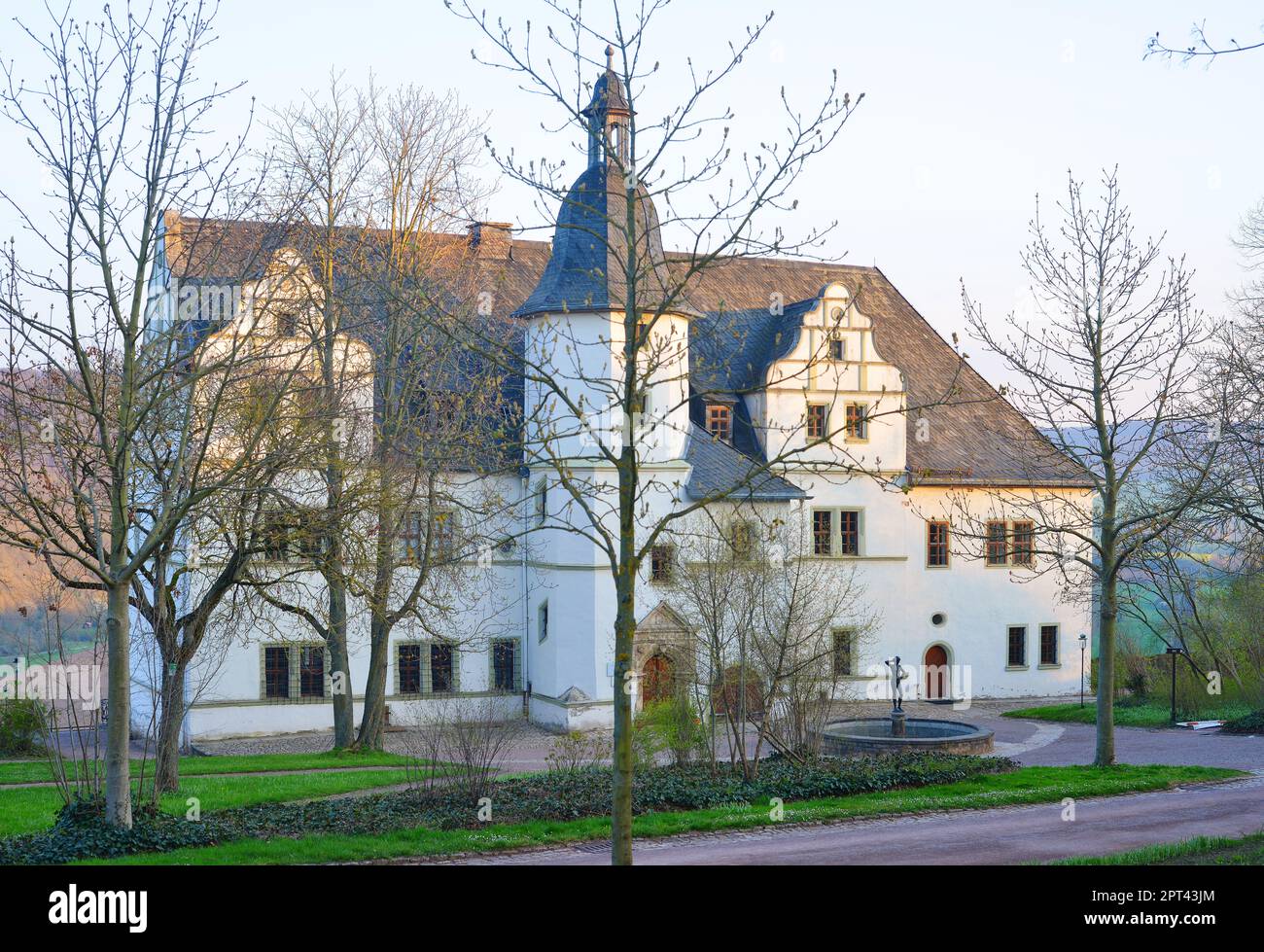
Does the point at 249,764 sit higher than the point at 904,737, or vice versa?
the point at 904,737

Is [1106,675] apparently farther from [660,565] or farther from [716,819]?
[660,565]

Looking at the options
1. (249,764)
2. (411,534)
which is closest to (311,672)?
(411,534)

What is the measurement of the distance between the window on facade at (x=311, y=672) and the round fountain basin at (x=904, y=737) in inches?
520

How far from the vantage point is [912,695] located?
36594 millimetres

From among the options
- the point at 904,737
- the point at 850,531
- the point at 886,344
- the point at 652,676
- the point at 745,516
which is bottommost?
the point at 904,737

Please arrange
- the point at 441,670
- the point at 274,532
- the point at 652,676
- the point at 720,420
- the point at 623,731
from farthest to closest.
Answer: the point at 720,420 → the point at 441,670 → the point at 652,676 → the point at 274,532 → the point at 623,731

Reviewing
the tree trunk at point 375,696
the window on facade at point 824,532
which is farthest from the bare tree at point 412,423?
the window on facade at point 824,532

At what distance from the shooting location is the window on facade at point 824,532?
35.8m

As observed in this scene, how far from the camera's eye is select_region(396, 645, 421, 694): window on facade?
106 feet

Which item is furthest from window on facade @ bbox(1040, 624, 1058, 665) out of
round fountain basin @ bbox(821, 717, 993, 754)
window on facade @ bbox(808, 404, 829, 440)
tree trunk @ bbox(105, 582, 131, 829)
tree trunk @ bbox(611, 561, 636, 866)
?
tree trunk @ bbox(611, 561, 636, 866)

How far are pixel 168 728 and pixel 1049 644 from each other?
95.3 ft

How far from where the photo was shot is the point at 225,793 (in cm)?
1769

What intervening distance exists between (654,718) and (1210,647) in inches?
791
